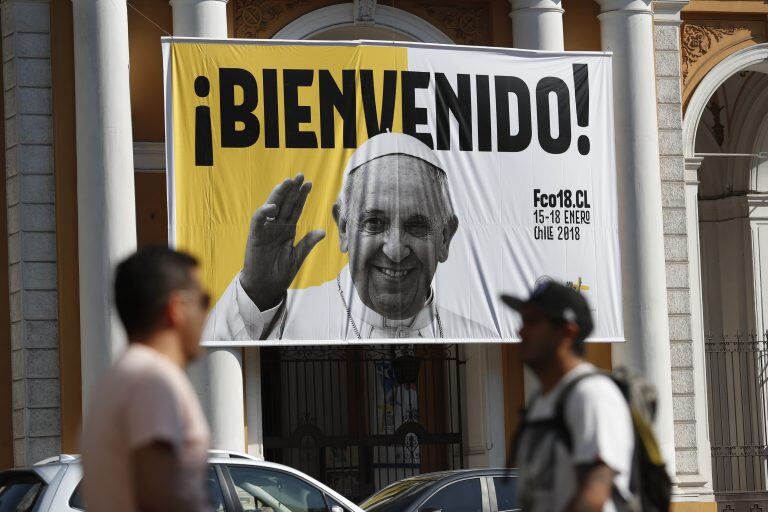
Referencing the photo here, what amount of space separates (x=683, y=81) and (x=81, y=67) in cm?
811

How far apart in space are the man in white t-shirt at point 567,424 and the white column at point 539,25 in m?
13.9

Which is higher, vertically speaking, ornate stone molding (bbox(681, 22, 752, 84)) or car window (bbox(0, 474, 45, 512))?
ornate stone molding (bbox(681, 22, 752, 84))

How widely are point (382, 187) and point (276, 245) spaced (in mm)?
1423

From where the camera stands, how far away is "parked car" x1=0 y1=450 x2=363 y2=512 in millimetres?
10086

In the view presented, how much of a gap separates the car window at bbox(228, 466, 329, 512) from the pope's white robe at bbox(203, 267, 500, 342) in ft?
19.5

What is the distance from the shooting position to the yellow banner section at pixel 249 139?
17.1m

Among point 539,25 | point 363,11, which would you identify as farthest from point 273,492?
point 539,25

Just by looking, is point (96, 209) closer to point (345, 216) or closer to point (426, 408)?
point (345, 216)

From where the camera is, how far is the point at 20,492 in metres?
10.2

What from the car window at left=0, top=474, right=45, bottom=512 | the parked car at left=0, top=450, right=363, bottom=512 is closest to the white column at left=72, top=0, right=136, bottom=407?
the parked car at left=0, top=450, right=363, bottom=512

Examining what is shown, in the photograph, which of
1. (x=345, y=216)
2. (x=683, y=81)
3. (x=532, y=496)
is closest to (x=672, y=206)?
(x=683, y=81)

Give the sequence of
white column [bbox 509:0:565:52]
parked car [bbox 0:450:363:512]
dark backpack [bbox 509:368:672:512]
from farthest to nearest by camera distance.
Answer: white column [bbox 509:0:565:52] < parked car [bbox 0:450:363:512] < dark backpack [bbox 509:368:672:512]

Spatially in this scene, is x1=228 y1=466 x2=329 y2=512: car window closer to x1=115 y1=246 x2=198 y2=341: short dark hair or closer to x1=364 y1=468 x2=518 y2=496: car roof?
x1=364 y1=468 x2=518 y2=496: car roof

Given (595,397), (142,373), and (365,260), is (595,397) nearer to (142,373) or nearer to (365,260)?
(142,373)
